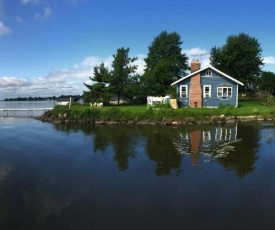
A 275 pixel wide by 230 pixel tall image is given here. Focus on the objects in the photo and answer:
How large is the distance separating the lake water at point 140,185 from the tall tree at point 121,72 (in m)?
28.6

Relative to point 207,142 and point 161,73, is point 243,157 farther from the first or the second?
point 161,73

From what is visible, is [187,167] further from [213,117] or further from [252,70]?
[252,70]

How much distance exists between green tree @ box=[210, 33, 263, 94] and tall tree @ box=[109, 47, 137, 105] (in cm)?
1552

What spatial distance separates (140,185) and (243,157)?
719 cm

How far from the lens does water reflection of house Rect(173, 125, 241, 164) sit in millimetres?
18539

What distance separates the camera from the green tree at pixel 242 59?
175 feet

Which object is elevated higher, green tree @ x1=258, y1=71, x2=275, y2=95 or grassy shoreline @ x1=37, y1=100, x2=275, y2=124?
green tree @ x1=258, y1=71, x2=275, y2=95

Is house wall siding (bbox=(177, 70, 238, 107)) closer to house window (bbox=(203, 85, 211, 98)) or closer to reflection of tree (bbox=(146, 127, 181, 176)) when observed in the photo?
house window (bbox=(203, 85, 211, 98))

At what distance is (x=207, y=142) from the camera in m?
22.2

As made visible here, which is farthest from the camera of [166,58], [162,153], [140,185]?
[166,58]

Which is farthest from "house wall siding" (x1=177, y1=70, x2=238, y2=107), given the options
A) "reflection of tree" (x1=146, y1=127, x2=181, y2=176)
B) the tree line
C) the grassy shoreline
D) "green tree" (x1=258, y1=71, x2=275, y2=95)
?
"green tree" (x1=258, y1=71, x2=275, y2=95)

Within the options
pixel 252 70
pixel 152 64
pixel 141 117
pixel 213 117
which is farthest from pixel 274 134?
pixel 152 64

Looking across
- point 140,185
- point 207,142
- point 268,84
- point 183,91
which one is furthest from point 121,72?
point 268,84

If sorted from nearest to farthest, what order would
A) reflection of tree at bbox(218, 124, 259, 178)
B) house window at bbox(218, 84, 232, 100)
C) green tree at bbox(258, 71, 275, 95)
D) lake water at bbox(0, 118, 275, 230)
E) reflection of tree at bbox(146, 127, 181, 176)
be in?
lake water at bbox(0, 118, 275, 230) → reflection of tree at bbox(218, 124, 259, 178) → reflection of tree at bbox(146, 127, 181, 176) → house window at bbox(218, 84, 232, 100) → green tree at bbox(258, 71, 275, 95)
